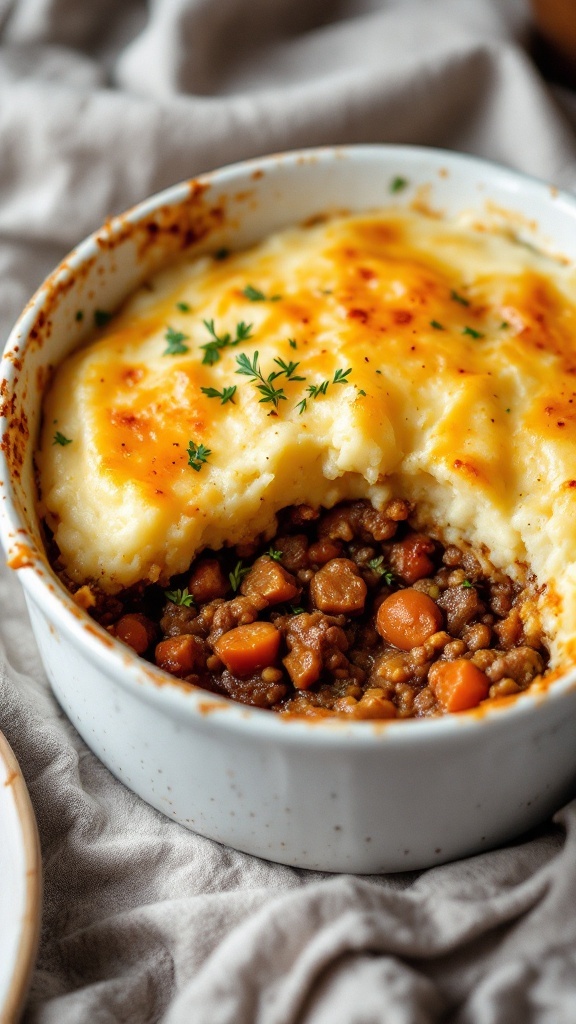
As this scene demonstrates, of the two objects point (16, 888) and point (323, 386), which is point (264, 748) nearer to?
point (16, 888)

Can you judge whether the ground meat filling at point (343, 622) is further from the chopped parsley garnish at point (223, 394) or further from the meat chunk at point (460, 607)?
the chopped parsley garnish at point (223, 394)

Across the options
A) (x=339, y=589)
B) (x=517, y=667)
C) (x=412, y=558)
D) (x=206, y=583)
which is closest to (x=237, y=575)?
(x=206, y=583)

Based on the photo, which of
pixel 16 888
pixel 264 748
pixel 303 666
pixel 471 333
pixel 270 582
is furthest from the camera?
pixel 471 333

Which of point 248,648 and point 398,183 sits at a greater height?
point 398,183

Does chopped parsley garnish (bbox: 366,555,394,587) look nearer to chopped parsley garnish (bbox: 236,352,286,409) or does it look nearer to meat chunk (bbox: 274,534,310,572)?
meat chunk (bbox: 274,534,310,572)

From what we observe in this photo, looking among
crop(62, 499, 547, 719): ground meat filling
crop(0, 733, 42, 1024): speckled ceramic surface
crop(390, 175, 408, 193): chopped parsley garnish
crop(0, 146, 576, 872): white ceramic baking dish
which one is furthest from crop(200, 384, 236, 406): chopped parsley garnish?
crop(390, 175, 408, 193): chopped parsley garnish

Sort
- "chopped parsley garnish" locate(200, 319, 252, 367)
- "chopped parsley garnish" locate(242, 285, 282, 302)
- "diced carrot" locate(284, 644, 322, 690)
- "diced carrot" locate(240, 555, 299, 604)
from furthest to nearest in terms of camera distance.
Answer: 1. "chopped parsley garnish" locate(242, 285, 282, 302)
2. "chopped parsley garnish" locate(200, 319, 252, 367)
3. "diced carrot" locate(240, 555, 299, 604)
4. "diced carrot" locate(284, 644, 322, 690)
